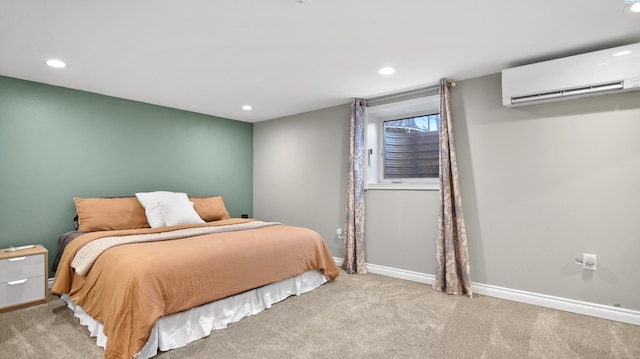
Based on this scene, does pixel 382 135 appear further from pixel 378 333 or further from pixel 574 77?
pixel 378 333

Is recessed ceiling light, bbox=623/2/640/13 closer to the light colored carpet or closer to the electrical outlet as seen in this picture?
the electrical outlet

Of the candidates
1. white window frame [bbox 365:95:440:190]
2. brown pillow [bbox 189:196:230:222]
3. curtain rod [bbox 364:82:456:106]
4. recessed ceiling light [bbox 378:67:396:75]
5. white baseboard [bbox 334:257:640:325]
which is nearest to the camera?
white baseboard [bbox 334:257:640:325]

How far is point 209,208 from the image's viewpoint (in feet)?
13.4

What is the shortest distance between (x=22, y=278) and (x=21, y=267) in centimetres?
9

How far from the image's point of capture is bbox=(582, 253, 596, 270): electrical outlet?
100 inches

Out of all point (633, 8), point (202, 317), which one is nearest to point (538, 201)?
point (633, 8)

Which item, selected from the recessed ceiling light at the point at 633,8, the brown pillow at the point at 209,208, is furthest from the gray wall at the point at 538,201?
the brown pillow at the point at 209,208

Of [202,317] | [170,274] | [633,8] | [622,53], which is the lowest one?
[202,317]

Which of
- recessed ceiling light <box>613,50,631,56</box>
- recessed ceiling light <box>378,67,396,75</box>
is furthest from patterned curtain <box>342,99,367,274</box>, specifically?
recessed ceiling light <box>613,50,631,56</box>

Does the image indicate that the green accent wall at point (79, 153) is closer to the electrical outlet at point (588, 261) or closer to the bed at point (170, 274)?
the bed at point (170, 274)

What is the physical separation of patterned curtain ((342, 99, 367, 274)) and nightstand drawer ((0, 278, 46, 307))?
301cm

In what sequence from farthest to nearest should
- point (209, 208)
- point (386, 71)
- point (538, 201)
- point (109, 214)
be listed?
point (209, 208)
point (109, 214)
point (386, 71)
point (538, 201)

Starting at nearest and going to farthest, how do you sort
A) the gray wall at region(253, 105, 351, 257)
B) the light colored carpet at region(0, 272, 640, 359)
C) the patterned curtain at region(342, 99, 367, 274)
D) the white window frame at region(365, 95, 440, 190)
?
the light colored carpet at region(0, 272, 640, 359), the white window frame at region(365, 95, 440, 190), the patterned curtain at region(342, 99, 367, 274), the gray wall at region(253, 105, 351, 257)

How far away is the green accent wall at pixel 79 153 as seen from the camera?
10.1 feet
